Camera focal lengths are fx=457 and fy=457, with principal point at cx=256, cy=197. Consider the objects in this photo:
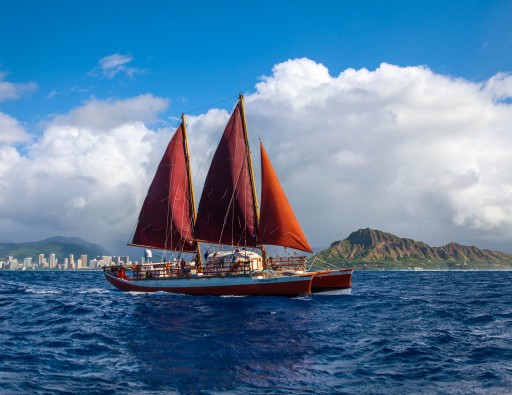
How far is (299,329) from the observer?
2642 cm

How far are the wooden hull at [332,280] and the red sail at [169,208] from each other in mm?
18324

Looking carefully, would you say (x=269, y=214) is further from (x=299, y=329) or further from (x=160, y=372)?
(x=160, y=372)

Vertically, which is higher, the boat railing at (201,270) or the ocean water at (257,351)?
the boat railing at (201,270)

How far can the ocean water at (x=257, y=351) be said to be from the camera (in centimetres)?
1555

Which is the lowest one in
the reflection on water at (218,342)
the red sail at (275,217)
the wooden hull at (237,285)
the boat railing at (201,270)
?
the reflection on water at (218,342)

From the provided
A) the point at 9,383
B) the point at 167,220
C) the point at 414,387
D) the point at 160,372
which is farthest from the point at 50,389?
the point at 167,220

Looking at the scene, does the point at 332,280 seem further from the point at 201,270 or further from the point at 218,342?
the point at 218,342

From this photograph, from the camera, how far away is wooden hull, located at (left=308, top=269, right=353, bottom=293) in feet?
152

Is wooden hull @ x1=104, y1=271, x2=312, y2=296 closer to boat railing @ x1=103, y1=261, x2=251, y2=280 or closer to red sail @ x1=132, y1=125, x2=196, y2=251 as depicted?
boat railing @ x1=103, y1=261, x2=251, y2=280

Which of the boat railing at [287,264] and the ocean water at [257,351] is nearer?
the ocean water at [257,351]

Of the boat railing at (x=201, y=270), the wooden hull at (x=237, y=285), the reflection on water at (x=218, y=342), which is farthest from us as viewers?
the boat railing at (x=201, y=270)

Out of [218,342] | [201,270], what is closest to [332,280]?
[201,270]

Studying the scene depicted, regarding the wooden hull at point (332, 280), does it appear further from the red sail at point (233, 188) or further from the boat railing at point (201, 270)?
the red sail at point (233, 188)

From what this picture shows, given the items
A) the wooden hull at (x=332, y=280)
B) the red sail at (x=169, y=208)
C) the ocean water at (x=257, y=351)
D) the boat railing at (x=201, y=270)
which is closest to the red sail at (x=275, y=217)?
the wooden hull at (x=332, y=280)
